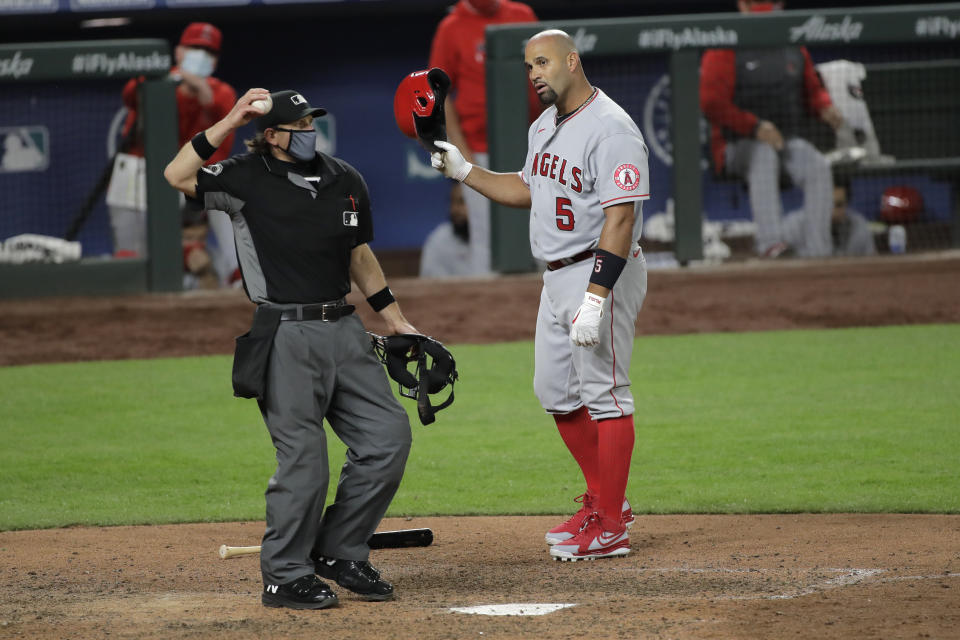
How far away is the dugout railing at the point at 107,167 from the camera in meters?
10.0

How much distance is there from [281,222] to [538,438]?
3.02m

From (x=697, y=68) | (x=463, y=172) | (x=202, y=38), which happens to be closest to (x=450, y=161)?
(x=463, y=172)

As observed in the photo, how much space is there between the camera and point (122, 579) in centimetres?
422

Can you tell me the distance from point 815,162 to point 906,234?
1.08m

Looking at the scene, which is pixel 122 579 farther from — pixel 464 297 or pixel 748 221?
pixel 748 221

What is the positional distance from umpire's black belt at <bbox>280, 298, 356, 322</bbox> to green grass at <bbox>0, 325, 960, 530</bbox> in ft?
5.16

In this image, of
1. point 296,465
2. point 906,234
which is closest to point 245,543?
point 296,465

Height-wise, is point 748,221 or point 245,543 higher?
point 748,221

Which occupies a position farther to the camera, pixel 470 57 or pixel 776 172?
pixel 470 57

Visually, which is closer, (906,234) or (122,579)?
(122,579)

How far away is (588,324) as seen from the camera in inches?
163

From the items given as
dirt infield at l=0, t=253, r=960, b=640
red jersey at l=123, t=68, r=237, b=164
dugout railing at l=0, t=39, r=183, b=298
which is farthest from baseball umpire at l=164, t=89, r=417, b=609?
red jersey at l=123, t=68, r=237, b=164

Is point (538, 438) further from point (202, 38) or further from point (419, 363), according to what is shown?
point (202, 38)

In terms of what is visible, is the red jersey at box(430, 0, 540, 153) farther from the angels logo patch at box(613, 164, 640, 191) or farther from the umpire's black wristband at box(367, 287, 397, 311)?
the umpire's black wristband at box(367, 287, 397, 311)
